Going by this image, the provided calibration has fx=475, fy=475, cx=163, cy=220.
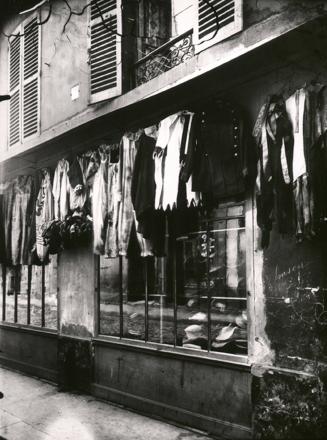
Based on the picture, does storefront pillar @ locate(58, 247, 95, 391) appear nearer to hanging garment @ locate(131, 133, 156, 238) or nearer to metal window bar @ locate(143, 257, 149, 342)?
metal window bar @ locate(143, 257, 149, 342)

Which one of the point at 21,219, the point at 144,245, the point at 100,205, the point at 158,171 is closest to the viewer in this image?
the point at 158,171

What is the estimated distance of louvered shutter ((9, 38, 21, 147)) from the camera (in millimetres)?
10062

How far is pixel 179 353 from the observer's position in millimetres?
6211

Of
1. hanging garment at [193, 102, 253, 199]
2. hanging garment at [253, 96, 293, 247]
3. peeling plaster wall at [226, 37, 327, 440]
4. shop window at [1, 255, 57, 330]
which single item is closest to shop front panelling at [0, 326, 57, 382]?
shop window at [1, 255, 57, 330]

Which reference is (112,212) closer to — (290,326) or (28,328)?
(290,326)

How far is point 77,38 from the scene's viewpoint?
8430mm

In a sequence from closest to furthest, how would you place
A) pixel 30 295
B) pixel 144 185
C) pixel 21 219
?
pixel 144 185 → pixel 21 219 → pixel 30 295

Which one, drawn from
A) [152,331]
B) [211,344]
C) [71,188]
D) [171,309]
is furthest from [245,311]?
[71,188]

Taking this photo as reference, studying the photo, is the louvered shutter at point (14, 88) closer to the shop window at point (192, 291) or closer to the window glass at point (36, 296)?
the window glass at point (36, 296)

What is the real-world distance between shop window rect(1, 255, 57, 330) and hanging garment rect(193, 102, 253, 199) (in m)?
4.40

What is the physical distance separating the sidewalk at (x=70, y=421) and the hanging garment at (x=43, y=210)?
2.41m

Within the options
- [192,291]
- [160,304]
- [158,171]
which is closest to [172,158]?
[158,171]

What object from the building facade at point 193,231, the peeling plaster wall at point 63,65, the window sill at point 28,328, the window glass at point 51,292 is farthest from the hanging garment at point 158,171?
the window sill at point 28,328

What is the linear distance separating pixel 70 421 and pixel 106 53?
5.55 m
